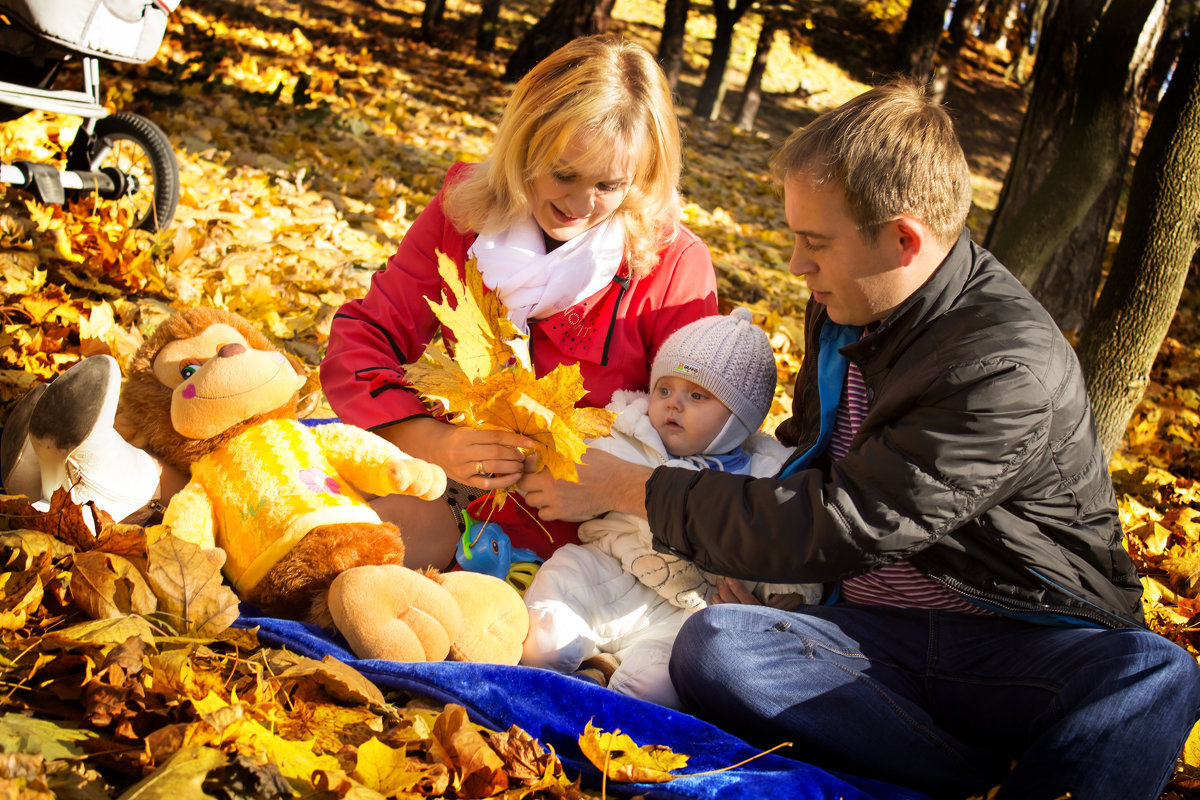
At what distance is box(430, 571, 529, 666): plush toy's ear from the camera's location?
1881 mm

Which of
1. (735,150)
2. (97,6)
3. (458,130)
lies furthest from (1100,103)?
(735,150)

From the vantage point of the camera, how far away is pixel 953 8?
1609 cm

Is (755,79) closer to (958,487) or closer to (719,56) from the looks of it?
(719,56)

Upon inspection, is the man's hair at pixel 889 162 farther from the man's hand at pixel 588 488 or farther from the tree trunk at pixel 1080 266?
the tree trunk at pixel 1080 266

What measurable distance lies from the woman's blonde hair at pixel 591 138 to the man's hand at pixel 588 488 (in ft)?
2.17

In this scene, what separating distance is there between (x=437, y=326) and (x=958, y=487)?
4.98 feet

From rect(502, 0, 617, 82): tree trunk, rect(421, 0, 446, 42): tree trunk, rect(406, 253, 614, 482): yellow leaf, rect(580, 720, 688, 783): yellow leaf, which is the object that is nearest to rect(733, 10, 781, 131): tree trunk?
rect(502, 0, 617, 82): tree trunk

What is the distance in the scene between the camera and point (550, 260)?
2.27m

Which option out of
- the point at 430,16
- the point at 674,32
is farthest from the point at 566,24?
the point at 430,16

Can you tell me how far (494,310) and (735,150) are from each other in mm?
9059

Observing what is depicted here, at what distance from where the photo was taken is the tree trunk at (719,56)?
39.3ft

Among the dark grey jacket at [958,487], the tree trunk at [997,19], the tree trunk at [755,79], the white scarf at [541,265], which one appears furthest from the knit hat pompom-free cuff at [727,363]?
the tree trunk at [997,19]

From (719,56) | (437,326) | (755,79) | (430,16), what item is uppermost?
(719,56)

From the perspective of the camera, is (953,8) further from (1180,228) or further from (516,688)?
(516,688)
